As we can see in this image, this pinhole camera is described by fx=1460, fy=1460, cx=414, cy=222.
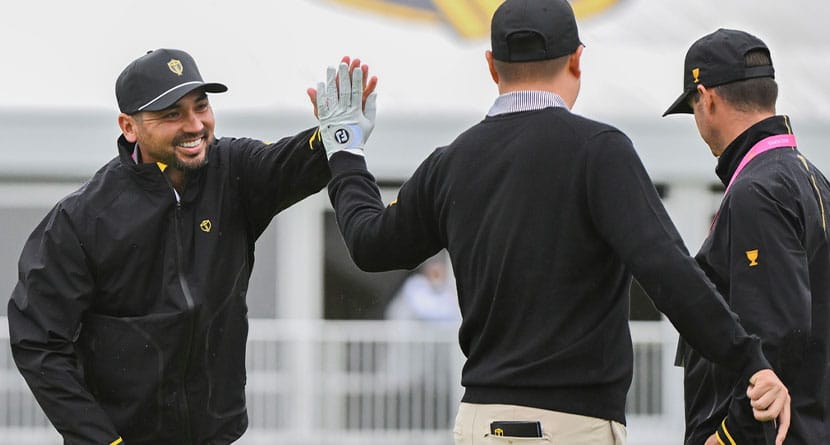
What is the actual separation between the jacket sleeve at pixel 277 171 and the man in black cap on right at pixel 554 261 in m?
0.78

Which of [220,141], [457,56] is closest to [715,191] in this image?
[457,56]

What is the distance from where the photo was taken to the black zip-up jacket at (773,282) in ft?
14.1

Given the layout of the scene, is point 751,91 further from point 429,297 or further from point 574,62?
point 429,297

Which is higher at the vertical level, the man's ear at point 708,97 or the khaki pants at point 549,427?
the man's ear at point 708,97

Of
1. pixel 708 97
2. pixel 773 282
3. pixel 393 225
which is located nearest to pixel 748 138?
pixel 708 97

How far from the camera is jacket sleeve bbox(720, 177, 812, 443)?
169 inches

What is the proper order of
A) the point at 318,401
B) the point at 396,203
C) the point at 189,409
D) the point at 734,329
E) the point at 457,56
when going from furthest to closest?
the point at 457,56 → the point at 318,401 → the point at 189,409 → the point at 396,203 → the point at 734,329

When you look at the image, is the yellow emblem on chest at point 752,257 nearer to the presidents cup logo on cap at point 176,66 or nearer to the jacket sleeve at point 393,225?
the jacket sleeve at point 393,225

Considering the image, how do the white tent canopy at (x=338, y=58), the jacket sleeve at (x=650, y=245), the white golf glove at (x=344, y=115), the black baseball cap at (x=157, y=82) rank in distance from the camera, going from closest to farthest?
the jacket sleeve at (x=650, y=245) < the white golf glove at (x=344, y=115) < the black baseball cap at (x=157, y=82) < the white tent canopy at (x=338, y=58)

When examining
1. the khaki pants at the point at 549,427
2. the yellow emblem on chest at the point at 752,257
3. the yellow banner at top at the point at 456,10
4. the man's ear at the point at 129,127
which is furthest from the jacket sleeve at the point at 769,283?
the yellow banner at top at the point at 456,10

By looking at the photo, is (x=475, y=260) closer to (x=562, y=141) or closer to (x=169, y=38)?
(x=562, y=141)

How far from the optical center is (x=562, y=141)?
12.8 feet

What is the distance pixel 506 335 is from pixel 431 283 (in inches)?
325

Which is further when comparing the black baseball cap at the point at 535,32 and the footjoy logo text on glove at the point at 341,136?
the footjoy logo text on glove at the point at 341,136
